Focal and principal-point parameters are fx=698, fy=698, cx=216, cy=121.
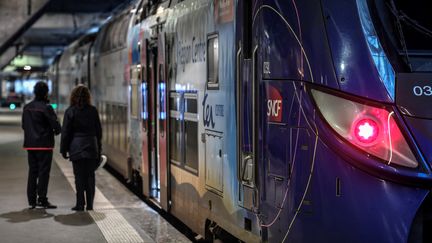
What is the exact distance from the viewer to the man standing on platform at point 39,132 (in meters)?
9.46

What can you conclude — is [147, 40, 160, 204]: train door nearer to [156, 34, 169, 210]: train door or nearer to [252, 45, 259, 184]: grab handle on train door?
[156, 34, 169, 210]: train door

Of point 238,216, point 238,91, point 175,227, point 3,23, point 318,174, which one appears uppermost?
point 3,23

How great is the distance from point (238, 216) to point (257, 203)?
54 centimetres

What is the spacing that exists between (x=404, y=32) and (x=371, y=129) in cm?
80

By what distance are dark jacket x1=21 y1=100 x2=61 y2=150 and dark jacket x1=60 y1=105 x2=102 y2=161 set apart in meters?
0.26

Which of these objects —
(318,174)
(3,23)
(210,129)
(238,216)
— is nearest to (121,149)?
(210,129)

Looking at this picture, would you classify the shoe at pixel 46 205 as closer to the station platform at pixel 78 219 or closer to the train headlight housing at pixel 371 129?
the station platform at pixel 78 219

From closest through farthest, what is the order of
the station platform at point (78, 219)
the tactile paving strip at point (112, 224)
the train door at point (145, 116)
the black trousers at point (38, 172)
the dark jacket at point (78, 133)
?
the tactile paving strip at point (112, 224), the station platform at point (78, 219), the dark jacket at point (78, 133), the black trousers at point (38, 172), the train door at point (145, 116)

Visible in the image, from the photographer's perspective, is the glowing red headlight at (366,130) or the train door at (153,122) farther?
the train door at (153,122)

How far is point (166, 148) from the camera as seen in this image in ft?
27.9

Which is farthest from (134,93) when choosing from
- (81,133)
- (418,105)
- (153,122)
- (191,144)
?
(418,105)

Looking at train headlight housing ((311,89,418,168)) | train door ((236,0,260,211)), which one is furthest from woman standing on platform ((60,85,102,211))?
train headlight housing ((311,89,418,168))

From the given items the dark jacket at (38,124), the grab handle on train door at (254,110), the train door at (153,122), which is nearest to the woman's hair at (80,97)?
the dark jacket at (38,124)

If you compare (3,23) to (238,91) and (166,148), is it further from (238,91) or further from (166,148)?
(238,91)
